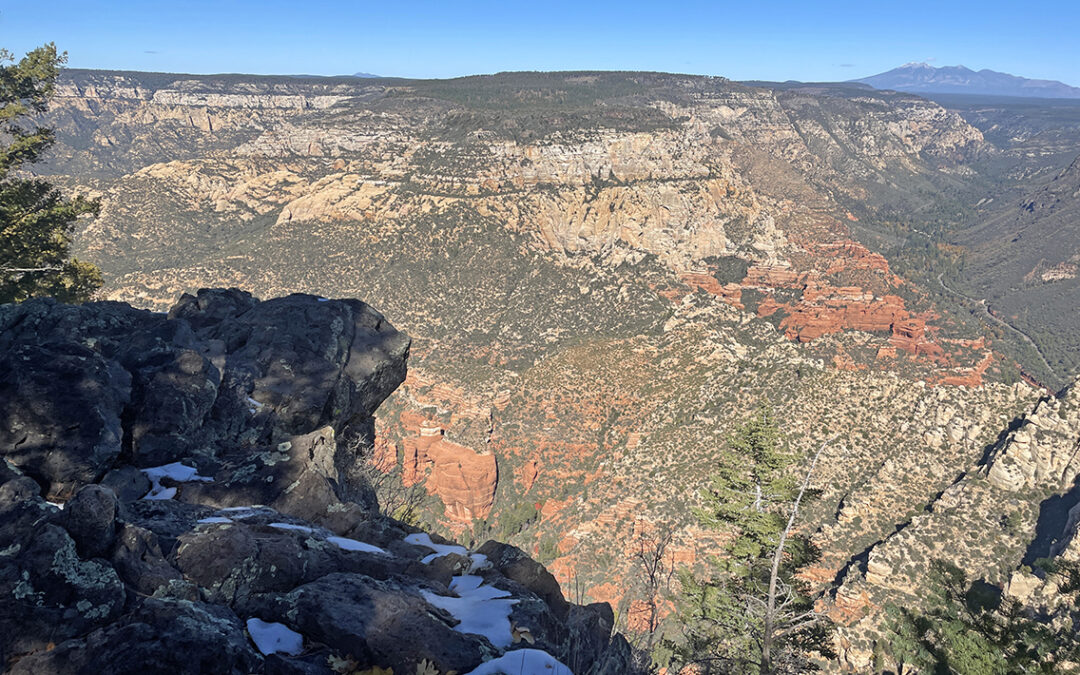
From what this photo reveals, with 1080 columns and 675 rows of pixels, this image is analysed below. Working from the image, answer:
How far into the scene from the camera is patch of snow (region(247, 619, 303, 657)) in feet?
25.3

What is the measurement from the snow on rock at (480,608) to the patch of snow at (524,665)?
0.41m

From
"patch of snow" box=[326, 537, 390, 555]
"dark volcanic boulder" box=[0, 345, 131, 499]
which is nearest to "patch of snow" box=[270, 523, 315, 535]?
"patch of snow" box=[326, 537, 390, 555]

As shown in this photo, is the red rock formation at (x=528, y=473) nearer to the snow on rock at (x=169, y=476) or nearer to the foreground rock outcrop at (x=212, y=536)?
the foreground rock outcrop at (x=212, y=536)

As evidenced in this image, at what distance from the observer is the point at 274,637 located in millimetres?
7926

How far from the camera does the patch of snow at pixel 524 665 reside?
27.5ft

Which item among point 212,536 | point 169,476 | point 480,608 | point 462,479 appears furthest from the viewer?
point 462,479

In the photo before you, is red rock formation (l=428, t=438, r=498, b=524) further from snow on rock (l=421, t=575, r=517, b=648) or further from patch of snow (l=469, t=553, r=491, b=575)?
snow on rock (l=421, t=575, r=517, b=648)

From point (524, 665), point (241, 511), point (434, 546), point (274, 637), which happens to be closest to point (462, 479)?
point (434, 546)

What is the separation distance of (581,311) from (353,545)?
6876 cm

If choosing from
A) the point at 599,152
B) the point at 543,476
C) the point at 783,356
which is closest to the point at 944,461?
the point at 783,356

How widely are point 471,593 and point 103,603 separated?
579cm

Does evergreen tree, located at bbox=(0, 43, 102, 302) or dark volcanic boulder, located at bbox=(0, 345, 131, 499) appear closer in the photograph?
dark volcanic boulder, located at bbox=(0, 345, 131, 499)

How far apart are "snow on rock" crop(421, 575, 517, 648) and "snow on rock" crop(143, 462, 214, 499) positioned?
20.4 ft

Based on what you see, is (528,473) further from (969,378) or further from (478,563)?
(478,563)
